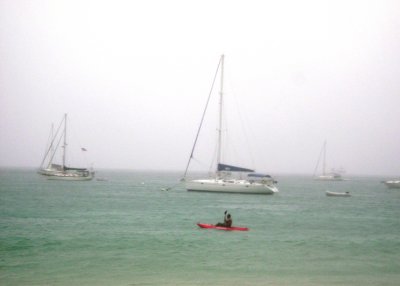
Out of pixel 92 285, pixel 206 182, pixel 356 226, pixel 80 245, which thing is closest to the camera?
pixel 92 285

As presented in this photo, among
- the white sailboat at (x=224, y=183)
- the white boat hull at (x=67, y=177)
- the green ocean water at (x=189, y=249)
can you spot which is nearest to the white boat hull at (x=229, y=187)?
the white sailboat at (x=224, y=183)

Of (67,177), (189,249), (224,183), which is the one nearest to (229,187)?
(224,183)

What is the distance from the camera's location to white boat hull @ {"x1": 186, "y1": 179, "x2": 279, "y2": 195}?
6625cm

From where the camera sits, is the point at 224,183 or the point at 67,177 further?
the point at 67,177

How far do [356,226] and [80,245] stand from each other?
23951mm

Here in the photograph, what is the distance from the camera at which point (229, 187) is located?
66312 mm

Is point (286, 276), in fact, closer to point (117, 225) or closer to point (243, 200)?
point (117, 225)

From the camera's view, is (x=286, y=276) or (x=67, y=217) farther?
(x=67, y=217)

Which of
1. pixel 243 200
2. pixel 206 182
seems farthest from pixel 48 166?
pixel 243 200

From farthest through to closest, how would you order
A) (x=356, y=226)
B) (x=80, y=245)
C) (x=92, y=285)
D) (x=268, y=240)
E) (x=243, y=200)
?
1. (x=243, y=200)
2. (x=356, y=226)
3. (x=268, y=240)
4. (x=80, y=245)
5. (x=92, y=285)

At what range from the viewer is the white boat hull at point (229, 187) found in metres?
66.2

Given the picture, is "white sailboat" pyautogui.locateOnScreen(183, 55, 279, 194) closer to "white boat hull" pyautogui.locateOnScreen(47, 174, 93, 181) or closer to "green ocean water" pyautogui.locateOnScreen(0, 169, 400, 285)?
"green ocean water" pyautogui.locateOnScreen(0, 169, 400, 285)

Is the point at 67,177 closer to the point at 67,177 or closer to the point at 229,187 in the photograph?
the point at 67,177

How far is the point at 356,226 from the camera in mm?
38469
